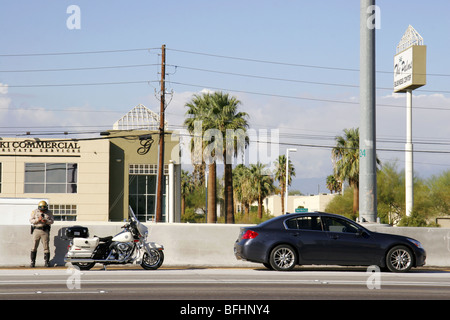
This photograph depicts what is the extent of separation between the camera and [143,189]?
6366 cm

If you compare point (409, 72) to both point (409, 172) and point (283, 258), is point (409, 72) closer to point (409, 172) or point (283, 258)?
point (409, 172)

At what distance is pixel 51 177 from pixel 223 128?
58.6ft

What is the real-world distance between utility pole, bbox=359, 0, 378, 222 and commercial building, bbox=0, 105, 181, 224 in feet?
137

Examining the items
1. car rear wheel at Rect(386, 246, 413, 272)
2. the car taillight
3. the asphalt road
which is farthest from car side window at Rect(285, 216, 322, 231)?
car rear wheel at Rect(386, 246, 413, 272)

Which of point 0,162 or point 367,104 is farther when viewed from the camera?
point 0,162

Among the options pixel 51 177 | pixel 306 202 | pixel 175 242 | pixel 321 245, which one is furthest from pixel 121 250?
pixel 306 202

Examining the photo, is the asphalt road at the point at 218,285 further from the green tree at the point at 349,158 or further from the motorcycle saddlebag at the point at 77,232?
the green tree at the point at 349,158

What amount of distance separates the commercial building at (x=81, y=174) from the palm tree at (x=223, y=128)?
785 cm

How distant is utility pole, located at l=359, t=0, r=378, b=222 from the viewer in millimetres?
19562

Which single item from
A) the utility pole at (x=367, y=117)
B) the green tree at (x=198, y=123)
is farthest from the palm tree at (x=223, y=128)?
the utility pole at (x=367, y=117)

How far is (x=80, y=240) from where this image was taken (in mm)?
16688
